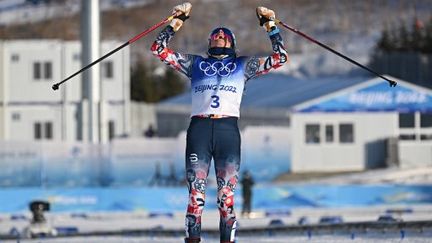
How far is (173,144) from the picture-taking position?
36531 millimetres

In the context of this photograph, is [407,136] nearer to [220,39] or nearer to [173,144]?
[173,144]

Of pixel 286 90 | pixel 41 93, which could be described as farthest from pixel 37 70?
pixel 286 90

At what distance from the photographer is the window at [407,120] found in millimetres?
49469

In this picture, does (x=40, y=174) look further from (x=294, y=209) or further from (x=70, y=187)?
(x=294, y=209)

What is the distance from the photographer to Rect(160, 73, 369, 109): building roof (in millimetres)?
48875

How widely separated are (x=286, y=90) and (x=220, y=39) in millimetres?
41560

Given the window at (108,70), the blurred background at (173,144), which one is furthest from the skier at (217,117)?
the window at (108,70)

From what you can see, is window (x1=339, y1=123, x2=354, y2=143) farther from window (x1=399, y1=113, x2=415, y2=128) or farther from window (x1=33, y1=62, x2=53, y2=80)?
window (x1=33, y1=62, x2=53, y2=80)

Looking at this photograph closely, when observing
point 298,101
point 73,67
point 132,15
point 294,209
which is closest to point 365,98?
point 298,101

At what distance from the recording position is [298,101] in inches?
1927

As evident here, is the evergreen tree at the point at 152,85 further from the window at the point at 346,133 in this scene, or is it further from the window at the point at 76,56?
the window at the point at 346,133

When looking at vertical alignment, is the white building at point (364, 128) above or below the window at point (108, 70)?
below

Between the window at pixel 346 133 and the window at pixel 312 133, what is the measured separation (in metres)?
0.79

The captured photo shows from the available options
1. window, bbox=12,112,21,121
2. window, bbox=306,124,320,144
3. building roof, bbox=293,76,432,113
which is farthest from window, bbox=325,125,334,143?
window, bbox=12,112,21,121
